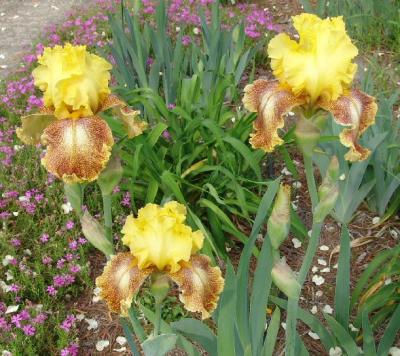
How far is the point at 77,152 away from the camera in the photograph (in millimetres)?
1444

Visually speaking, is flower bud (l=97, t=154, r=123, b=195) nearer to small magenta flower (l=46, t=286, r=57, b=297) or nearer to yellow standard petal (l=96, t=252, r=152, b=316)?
yellow standard petal (l=96, t=252, r=152, b=316)

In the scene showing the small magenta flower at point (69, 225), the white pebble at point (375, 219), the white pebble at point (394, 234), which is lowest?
the white pebble at point (394, 234)

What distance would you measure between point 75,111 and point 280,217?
60cm

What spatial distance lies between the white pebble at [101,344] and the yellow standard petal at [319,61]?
1616mm

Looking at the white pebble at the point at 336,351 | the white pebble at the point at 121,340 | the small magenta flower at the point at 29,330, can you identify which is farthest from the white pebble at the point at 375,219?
the small magenta flower at the point at 29,330

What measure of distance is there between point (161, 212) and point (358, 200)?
1.86 m

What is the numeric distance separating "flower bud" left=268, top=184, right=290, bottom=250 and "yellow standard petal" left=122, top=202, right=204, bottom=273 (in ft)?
0.83

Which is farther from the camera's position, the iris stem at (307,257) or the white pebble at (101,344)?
the white pebble at (101,344)

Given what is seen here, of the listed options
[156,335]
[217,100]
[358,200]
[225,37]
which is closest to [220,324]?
[156,335]

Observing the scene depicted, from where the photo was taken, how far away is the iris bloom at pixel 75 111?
1.44 meters

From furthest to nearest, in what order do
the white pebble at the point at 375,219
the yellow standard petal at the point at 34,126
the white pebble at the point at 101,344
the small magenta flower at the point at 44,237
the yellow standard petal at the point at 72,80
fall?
1. the white pebble at the point at 375,219
2. the small magenta flower at the point at 44,237
3. the white pebble at the point at 101,344
4. the yellow standard petal at the point at 34,126
5. the yellow standard petal at the point at 72,80

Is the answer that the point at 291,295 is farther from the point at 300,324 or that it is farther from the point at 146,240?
the point at 300,324

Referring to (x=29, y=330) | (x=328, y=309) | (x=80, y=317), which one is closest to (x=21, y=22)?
(x=80, y=317)

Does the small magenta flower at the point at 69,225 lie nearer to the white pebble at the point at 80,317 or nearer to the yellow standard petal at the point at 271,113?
the white pebble at the point at 80,317
